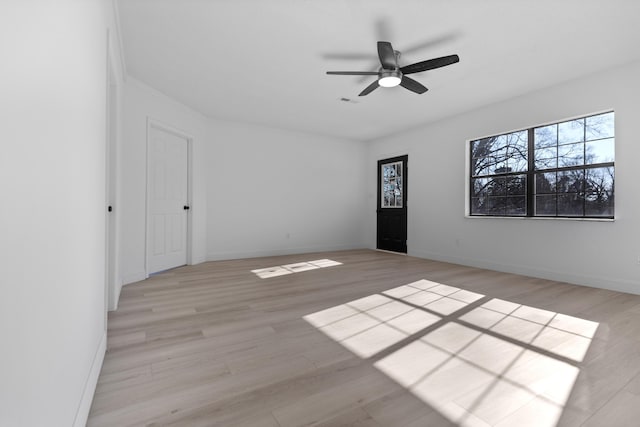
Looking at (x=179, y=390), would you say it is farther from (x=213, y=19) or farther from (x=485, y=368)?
(x=213, y=19)

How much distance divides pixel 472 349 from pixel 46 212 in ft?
7.72

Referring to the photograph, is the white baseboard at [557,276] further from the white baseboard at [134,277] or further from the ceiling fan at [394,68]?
the white baseboard at [134,277]

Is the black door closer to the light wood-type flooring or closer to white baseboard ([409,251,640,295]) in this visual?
white baseboard ([409,251,640,295])

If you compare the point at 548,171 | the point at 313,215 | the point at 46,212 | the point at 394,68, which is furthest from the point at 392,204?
the point at 46,212

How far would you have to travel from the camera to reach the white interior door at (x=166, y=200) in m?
4.25

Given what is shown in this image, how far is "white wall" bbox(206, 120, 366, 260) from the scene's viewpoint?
5547 mm

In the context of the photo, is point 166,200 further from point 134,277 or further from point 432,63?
point 432,63

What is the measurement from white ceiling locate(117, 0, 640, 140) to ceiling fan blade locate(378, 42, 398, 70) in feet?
0.66

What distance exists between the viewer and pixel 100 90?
181 cm

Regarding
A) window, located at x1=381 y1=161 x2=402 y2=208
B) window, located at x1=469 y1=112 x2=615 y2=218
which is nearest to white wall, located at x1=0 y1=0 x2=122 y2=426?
window, located at x1=469 y1=112 x2=615 y2=218

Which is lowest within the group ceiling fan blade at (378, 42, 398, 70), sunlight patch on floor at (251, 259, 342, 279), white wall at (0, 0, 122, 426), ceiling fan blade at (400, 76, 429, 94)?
sunlight patch on floor at (251, 259, 342, 279)

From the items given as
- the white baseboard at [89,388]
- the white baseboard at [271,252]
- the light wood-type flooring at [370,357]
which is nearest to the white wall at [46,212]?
the white baseboard at [89,388]

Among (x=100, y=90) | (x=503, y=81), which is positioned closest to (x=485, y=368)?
(x=100, y=90)

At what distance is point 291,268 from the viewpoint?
4.82 metres
